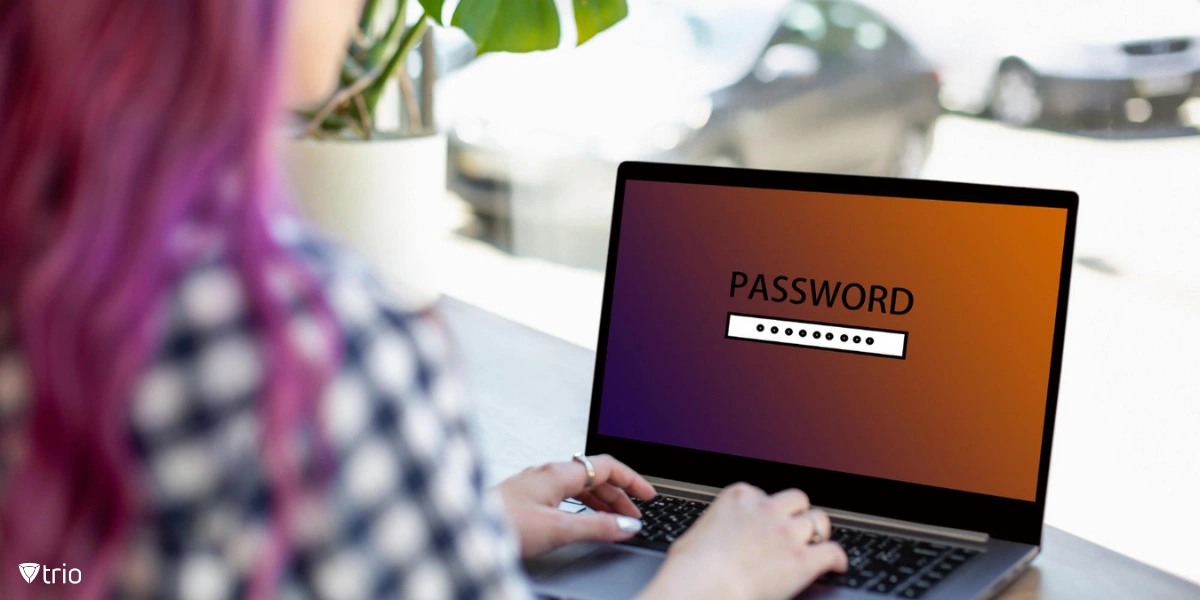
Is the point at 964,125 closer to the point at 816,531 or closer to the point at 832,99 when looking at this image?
the point at 832,99

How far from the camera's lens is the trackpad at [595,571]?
2.49 feet

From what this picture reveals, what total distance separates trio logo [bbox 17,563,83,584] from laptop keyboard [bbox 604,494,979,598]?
0.49 metres

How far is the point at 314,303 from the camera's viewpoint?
42 centimetres

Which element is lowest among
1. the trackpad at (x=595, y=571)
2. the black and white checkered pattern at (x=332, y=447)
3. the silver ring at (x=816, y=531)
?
the trackpad at (x=595, y=571)

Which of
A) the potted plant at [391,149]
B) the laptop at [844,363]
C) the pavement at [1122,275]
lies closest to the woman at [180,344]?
the laptop at [844,363]

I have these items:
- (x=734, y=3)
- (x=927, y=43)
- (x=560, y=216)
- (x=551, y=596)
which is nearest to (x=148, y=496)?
(x=551, y=596)

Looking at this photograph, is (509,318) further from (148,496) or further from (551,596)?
(148,496)

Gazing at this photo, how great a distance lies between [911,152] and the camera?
1.88 meters

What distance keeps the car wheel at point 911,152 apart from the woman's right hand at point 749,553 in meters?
1.23

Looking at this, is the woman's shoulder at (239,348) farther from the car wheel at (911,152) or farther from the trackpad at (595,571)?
the car wheel at (911,152)

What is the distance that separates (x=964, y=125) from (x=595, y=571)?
1.32 metres

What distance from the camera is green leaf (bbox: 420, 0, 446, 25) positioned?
1.46 m

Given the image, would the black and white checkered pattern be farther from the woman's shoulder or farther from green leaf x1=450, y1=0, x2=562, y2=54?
green leaf x1=450, y1=0, x2=562, y2=54

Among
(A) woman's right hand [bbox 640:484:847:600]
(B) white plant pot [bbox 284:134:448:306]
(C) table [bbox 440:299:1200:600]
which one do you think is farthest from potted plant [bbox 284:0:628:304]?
(A) woman's right hand [bbox 640:484:847:600]
